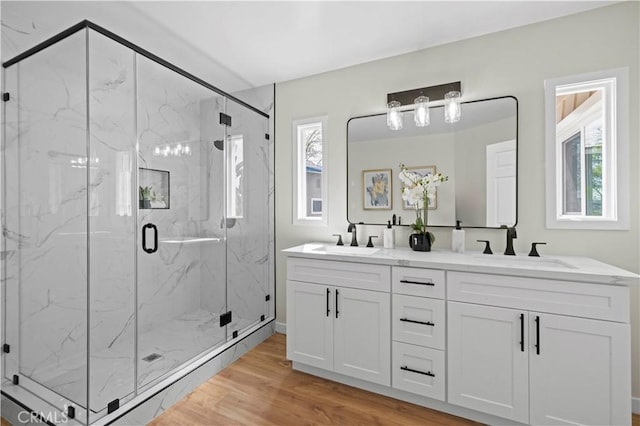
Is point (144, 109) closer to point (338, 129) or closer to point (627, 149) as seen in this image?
point (338, 129)

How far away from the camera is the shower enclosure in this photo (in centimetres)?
170

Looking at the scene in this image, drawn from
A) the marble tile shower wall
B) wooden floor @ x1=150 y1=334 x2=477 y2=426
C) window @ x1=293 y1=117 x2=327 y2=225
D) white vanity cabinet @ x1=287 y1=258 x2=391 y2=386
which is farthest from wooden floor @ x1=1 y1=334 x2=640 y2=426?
window @ x1=293 y1=117 x2=327 y2=225

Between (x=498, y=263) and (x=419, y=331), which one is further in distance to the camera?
(x=419, y=331)

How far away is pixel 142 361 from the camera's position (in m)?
2.09

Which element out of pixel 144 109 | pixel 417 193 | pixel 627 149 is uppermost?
pixel 144 109

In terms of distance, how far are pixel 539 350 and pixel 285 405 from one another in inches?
59.8

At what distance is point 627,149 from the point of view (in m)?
1.89

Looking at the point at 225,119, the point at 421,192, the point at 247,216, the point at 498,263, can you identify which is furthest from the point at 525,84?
the point at 247,216

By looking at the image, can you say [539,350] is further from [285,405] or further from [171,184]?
[171,184]

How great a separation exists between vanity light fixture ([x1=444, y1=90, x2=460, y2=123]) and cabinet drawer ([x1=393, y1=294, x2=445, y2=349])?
4.39ft

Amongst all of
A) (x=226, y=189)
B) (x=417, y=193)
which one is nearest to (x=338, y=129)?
(x=417, y=193)

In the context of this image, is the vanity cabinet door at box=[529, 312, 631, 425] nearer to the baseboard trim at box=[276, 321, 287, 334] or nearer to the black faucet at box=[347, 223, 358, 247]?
the black faucet at box=[347, 223, 358, 247]

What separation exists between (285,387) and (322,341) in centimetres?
40

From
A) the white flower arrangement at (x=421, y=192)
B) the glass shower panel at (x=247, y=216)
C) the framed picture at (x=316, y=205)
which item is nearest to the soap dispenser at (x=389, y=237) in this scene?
the white flower arrangement at (x=421, y=192)
